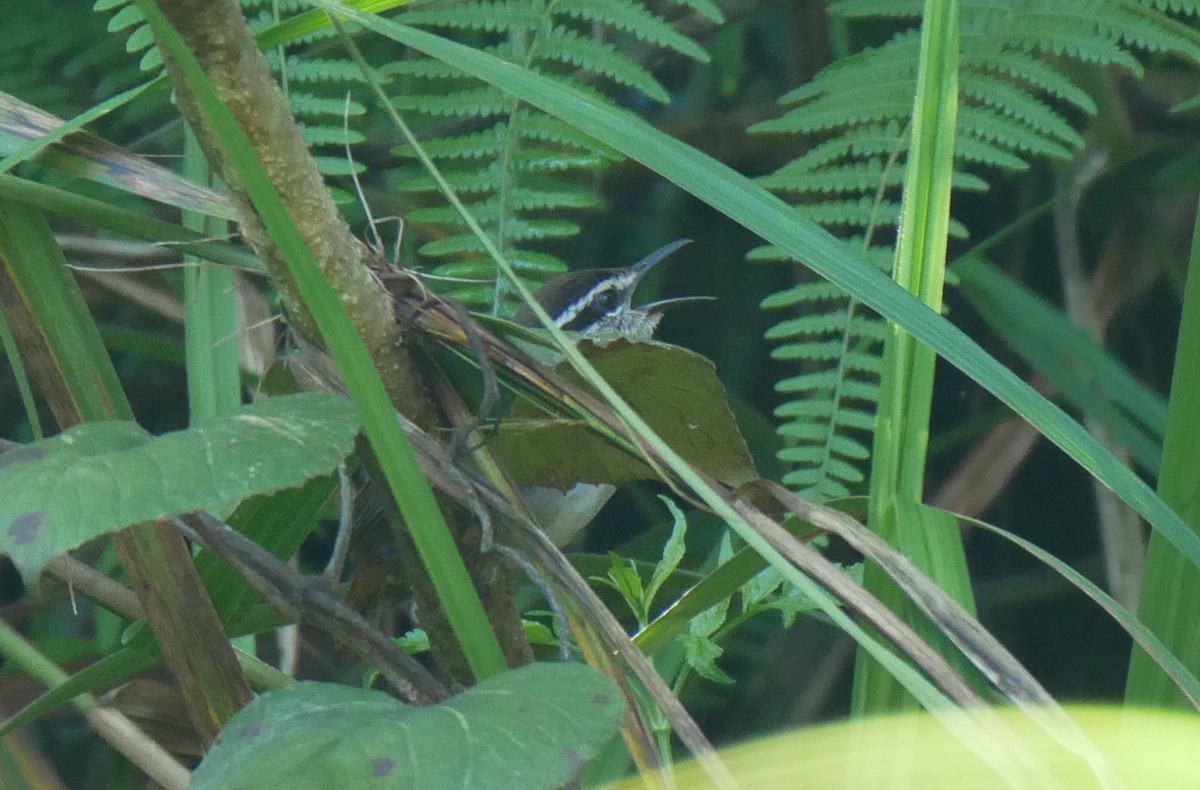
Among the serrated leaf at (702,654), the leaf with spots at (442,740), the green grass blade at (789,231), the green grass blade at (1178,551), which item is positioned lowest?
the serrated leaf at (702,654)

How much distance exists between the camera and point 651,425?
0.97m

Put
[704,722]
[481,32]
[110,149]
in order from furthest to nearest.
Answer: [704,722], [481,32], [110,149]

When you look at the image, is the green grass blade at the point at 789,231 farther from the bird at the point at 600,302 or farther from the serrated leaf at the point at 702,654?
the bird at the point at 600,302

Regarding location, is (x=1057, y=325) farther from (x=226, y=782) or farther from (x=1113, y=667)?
(x=226, y=782)

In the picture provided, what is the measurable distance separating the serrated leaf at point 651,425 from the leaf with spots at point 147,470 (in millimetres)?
182

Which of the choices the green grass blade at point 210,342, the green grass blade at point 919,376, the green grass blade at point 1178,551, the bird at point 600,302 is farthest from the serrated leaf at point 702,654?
the bird at point 600,302

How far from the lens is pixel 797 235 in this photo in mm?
832

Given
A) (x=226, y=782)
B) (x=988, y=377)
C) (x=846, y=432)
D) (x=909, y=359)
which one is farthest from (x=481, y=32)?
(x=226, y=782)

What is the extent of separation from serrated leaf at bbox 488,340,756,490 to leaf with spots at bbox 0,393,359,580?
0.18 metres

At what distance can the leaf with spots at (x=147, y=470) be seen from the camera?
0.66 metres

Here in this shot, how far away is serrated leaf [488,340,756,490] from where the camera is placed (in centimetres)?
93

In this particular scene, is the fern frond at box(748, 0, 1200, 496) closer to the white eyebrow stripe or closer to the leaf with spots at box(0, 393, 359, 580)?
the white eyebrow stripe

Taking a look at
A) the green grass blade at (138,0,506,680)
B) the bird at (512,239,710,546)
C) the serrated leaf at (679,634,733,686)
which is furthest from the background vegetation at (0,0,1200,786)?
the green grass blade at (138,0,506,680)

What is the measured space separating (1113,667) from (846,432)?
82 cm
